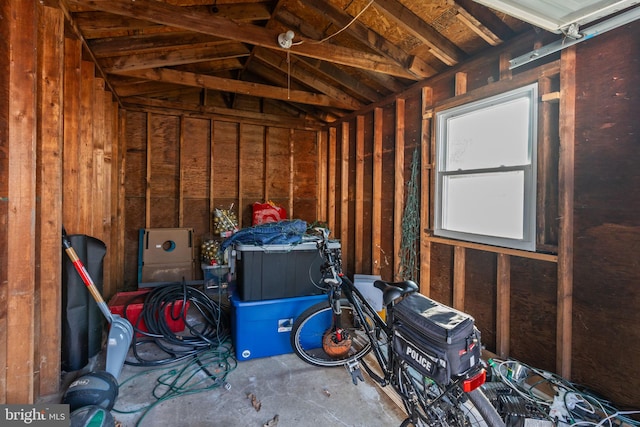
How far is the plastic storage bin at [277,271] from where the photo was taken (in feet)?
7.57

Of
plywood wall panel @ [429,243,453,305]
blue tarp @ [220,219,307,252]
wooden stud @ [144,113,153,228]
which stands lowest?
plywood wall panel @ [429,243,453,305]

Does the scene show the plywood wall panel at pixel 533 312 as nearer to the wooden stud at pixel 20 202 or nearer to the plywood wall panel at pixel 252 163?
the wooden stud at pixel 20 202

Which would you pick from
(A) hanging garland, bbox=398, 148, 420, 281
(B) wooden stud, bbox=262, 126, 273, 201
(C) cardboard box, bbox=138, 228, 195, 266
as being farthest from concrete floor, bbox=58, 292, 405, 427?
(B) wooden stud, bbox=262, 126, 273, 201

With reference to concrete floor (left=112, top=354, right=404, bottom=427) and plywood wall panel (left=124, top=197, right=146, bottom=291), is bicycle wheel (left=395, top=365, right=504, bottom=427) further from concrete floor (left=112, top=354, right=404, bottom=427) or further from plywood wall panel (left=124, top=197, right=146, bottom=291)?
plywood wall panel (left=124, top=197, right=146, bottom=291)

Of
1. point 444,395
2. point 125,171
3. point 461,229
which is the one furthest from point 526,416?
point 125,171

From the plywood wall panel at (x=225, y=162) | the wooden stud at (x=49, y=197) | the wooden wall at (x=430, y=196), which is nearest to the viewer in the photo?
the wooden wall at (x=430, y=196)

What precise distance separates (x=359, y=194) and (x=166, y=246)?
270 cm

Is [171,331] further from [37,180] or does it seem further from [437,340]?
[437,340]

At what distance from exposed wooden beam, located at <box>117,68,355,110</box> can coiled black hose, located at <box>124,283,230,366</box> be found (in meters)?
2.20

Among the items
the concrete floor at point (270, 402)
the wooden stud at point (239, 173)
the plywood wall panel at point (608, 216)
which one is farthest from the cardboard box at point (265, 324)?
the wooden stud at point (239, 173)

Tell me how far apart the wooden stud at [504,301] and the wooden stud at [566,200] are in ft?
1.19

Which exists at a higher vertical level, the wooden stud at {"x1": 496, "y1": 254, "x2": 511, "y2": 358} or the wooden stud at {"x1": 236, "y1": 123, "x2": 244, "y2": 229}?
the wooden stud at {"x1": 236, "y1": 123, "x2": 244, "y2": 229}

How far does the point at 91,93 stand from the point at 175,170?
5.33 feet

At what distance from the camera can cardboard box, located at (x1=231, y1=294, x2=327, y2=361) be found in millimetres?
2285
